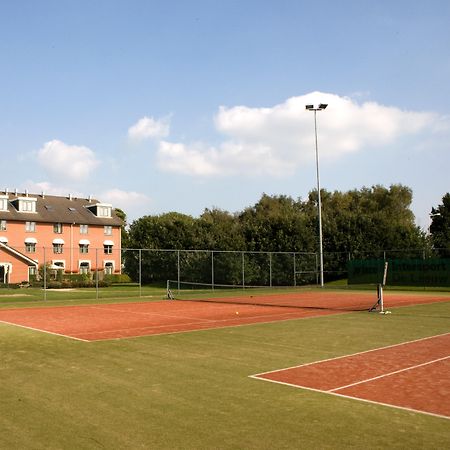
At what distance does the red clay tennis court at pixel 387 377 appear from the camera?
20.8ft

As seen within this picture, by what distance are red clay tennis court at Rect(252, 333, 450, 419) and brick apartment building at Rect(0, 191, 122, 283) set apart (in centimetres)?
4269

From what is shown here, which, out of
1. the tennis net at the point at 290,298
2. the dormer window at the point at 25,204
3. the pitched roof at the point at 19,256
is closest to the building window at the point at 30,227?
the dormer window at the point at 25,204

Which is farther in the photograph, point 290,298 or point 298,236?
point 298,236

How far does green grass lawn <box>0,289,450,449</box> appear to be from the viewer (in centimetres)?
493

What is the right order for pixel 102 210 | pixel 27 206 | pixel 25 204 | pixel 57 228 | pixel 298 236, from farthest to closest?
pixel 102 210 < pixel 57 228 < pixel 27 206 < pixel 25 204 < pixel 298 236

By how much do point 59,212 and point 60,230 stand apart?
2436mm

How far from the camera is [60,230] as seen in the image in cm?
5669

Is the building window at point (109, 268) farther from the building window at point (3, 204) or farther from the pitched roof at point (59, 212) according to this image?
the building window at point (3, 204)

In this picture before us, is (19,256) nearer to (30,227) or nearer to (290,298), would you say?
(30,227)

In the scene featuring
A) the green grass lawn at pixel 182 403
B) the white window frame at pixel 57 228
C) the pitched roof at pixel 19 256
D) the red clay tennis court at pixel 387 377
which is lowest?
the red clay tennis court at pixel 387 377

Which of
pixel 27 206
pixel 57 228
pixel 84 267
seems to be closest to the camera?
pixel 27 206

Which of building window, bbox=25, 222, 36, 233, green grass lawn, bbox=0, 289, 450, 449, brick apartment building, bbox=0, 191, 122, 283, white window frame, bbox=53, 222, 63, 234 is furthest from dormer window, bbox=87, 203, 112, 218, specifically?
green grass lawn, bbox=0, 289, 450, 449

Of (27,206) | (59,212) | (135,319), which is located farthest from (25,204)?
(135,319)

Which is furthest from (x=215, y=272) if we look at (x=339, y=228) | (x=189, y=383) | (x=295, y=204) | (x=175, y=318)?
(x=295, y=204)
